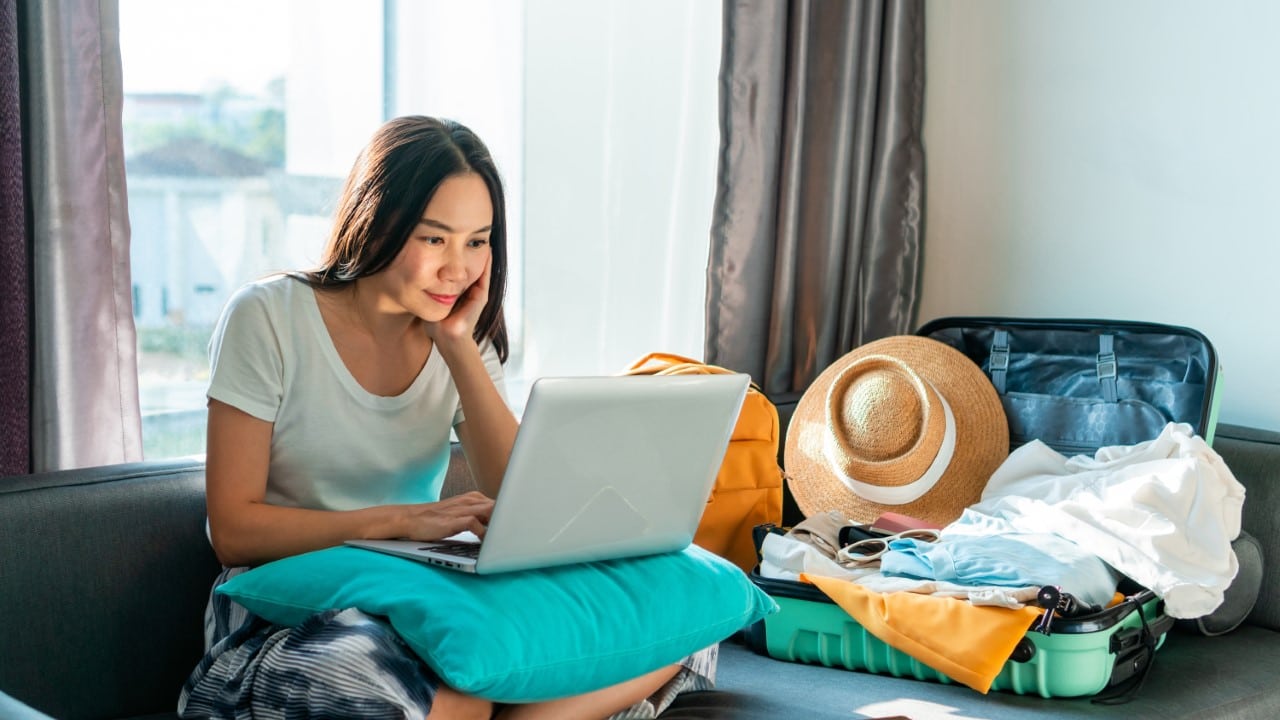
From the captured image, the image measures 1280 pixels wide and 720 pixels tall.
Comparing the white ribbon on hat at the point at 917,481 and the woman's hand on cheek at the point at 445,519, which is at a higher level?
the woman's hand on cheek at the point at 445,519

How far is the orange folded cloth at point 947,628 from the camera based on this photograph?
157 cm

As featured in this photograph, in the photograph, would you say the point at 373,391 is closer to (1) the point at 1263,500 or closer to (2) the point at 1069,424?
(2) the point at 1069,424

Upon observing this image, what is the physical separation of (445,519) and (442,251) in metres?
0.36

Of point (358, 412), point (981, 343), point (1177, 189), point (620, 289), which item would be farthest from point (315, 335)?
point (1177, 189)

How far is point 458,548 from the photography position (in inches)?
54.4

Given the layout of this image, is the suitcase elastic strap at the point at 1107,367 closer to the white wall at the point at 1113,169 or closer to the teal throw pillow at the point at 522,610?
the white wall at the point at 1113,169

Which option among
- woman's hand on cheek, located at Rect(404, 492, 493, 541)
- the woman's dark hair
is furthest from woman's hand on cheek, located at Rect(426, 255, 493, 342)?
woman's hand on cheek, located at Rect(404, 492, 493, 541)

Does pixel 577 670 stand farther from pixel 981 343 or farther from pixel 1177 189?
pixel 1177 189

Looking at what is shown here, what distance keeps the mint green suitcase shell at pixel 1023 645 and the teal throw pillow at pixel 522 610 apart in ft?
1.09

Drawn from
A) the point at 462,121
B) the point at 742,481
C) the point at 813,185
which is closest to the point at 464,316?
the point at 742,481

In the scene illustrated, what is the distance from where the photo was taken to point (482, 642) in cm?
118

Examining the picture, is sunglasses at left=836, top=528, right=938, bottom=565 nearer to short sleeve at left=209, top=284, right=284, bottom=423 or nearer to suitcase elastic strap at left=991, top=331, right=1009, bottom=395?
suitcase elastic strap at left=991, top=331, right=1009, bottom=395

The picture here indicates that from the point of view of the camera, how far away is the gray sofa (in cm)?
146

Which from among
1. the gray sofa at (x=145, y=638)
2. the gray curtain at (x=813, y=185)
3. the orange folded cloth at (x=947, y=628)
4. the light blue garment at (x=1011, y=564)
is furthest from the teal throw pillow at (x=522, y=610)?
the gray curtain at (x=813, y=185)
